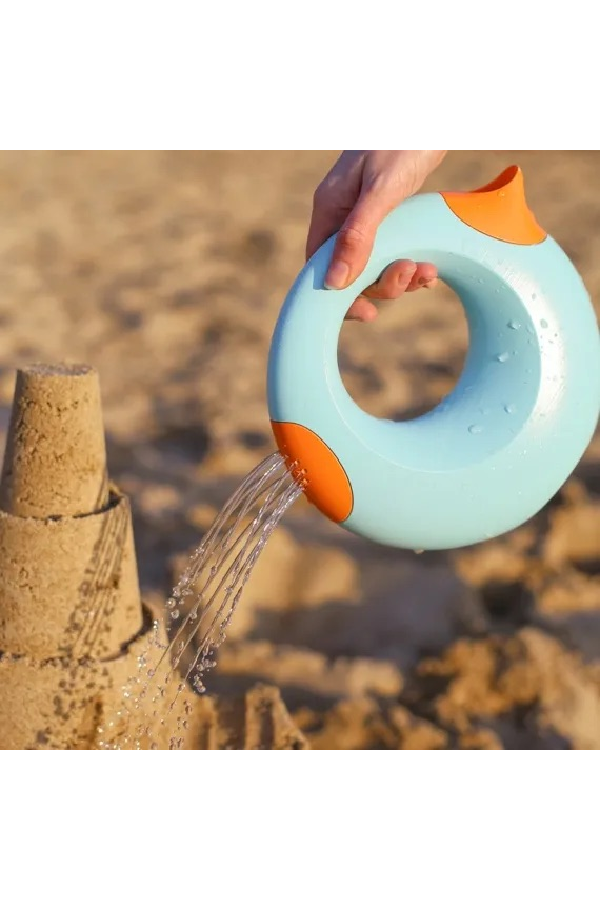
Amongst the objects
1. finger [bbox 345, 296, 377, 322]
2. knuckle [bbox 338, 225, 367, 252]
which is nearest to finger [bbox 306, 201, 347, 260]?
finger [bbox 345, 296, 377, 322]

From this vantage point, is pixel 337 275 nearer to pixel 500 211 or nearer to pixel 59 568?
pixel 500 211

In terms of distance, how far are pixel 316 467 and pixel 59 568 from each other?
20.8 inches

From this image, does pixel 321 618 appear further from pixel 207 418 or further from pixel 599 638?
pixel 207 418

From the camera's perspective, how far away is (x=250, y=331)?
380cm

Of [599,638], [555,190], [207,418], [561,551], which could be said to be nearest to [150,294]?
[207,418]

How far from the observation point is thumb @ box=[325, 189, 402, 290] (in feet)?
3.87

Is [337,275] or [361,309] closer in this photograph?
[337,275]

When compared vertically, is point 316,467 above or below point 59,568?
above

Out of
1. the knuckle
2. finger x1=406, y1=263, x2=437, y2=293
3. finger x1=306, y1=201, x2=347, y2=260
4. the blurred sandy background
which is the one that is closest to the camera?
the knuckle

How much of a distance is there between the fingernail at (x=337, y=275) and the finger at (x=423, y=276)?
0.14 meters

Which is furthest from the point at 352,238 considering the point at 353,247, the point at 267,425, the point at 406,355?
the point at 406,355

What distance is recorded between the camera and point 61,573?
1494 millimetres

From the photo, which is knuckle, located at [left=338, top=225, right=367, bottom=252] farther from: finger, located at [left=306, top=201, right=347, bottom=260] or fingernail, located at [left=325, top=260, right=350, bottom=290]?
finger, located at [left=306, top=201, right=347, bottom=260]

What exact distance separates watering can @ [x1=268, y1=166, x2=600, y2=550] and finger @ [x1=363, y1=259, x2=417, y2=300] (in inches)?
0.8
